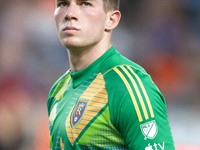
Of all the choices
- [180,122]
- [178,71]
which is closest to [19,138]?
[180,122]

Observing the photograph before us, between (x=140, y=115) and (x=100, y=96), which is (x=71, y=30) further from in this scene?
(x=140, y=115)

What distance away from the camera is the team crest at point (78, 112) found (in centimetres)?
175

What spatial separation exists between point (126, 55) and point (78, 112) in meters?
4.37

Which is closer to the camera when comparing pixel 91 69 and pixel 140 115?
pixel 140 115

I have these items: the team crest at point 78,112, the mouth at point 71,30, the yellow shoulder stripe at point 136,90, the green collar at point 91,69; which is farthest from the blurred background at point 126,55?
the yellow shoulder stripe at point 136,90

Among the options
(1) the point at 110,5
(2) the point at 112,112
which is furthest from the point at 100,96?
(1) the point at 110,5

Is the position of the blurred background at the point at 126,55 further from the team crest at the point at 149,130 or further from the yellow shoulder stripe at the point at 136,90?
the team crest at the point at 149,130

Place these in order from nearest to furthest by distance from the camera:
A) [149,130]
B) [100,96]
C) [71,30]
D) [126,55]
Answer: [149,130] → [100,96] → [71,30] → [126,55]

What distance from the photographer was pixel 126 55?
605 centimetres

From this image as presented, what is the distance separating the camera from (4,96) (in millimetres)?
5285

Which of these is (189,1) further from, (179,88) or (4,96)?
(4,96)

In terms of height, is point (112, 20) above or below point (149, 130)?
above

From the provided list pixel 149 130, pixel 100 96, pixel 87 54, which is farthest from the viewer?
pixel 87 54

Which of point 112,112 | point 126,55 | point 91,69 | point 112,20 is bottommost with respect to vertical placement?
point 112,112
